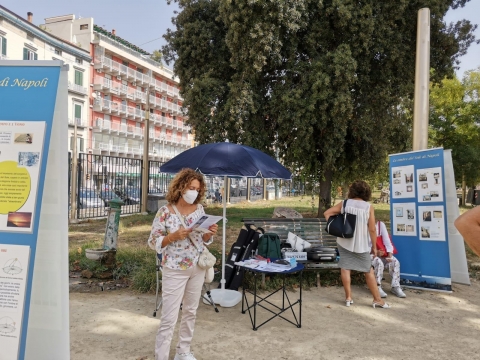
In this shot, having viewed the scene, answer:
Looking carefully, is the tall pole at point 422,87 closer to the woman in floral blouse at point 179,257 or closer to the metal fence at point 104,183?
the woman in floral blouse at point 179,257

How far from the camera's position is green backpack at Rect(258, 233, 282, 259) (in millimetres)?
5684

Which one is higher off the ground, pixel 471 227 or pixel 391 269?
pixel 471 227

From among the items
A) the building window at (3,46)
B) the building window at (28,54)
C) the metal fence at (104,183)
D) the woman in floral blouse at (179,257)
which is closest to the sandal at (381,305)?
the woman in floral blouse at (179,257)

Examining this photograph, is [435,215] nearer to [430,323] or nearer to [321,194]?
[430,323]

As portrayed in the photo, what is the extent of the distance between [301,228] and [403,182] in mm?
1977

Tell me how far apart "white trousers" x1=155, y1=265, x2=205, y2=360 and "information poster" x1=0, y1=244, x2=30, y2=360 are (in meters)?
1.10

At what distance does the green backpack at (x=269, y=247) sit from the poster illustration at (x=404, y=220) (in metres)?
2.47

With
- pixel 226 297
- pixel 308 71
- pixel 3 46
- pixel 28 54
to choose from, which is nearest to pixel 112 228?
pixel 226 297

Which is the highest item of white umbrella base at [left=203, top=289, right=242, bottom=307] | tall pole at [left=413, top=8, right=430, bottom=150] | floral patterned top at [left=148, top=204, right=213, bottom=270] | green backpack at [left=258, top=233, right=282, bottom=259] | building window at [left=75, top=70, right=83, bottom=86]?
building window at [left=75, top=70, right=83, bottom=86]

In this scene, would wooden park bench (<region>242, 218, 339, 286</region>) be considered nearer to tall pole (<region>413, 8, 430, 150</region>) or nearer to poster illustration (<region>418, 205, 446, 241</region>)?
poster illustration (<region>418, 205, 446, 241</region>)

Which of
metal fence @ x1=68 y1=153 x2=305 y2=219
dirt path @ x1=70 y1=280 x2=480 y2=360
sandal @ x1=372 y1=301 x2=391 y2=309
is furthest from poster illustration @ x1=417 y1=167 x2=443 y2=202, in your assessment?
metal fence @ x1=68 y1=153 x2=305 y2=219

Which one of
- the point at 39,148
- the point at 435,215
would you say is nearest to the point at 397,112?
the point at 435,215

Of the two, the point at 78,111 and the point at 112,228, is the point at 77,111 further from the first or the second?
the point at 112,228

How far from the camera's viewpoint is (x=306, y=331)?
4535 mm
